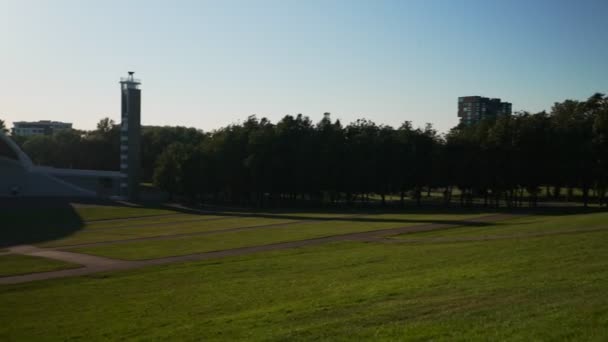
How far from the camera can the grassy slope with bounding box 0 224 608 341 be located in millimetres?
12234

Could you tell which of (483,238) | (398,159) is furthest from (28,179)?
(483,238)

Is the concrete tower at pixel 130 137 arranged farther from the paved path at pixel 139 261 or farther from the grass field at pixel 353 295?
the grass field at pixel 353 295

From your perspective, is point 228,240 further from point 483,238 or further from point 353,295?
point 353,295

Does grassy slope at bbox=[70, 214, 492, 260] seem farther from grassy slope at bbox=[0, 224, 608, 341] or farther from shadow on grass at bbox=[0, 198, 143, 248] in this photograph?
shadow on grass at bbox=[0, 198, 143, 248]

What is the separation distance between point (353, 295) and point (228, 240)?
25.2m

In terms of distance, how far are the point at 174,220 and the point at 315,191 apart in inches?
1049

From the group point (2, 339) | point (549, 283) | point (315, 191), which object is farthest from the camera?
point (315, 191)

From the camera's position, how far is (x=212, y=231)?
1957 inches

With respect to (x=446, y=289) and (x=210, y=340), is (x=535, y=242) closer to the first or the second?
(x=446, y=289)

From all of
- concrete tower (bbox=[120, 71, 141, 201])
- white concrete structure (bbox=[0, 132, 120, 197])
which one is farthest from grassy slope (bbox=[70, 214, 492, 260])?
white concrete structure (bbox=[0, 132, 120, 197])

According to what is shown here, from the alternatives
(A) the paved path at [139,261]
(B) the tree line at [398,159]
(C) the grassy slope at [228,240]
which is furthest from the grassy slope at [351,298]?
(B) the tree line at [398,159]

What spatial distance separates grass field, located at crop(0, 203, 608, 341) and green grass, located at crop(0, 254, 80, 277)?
1.15 m

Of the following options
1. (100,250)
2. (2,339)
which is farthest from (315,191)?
(2,339)

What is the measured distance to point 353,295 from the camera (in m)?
17.5
